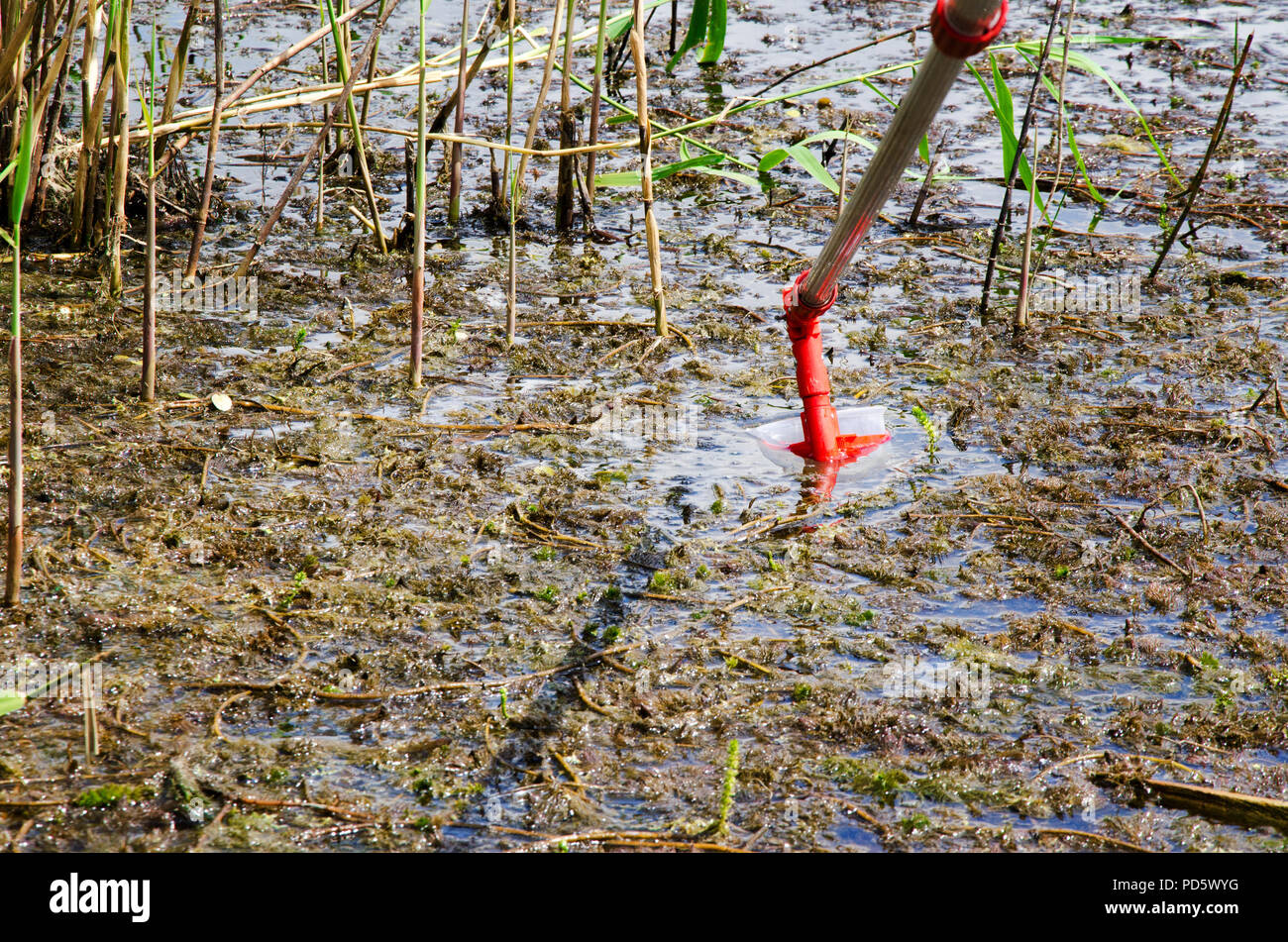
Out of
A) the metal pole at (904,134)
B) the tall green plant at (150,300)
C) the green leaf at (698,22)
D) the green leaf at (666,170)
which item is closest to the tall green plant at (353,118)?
the tall green plant at (150,300)

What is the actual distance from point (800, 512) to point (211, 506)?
1486 mm

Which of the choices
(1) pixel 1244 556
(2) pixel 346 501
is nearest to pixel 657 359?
(2) pixel 346 501

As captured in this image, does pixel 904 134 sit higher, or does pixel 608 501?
pixel 904 134

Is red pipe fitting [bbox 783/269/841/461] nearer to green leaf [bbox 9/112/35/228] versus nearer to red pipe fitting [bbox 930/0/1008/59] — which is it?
red pipe fitting [bbox 930/0/1008/59]

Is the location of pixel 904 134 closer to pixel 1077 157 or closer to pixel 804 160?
pixel 804 160

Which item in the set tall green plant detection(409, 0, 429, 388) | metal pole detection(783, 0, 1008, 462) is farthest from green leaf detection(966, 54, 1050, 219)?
tall green plant detection(409, 0, 429, 388)

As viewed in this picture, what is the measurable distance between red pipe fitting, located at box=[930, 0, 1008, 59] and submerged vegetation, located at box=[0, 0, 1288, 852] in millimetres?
1229

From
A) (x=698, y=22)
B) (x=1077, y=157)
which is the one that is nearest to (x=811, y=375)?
(x=1077, y=157)

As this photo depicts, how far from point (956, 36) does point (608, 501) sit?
1.65 meters

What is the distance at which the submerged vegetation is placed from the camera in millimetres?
2055

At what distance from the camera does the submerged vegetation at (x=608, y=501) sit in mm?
2055

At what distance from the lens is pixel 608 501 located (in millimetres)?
3018

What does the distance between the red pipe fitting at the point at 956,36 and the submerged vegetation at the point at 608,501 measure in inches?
48.4
